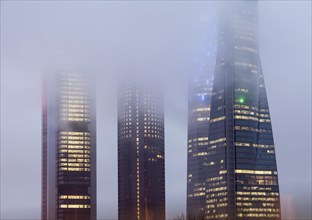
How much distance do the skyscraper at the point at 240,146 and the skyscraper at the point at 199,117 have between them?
1.84 m

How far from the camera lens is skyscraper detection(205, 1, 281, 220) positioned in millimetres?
156875

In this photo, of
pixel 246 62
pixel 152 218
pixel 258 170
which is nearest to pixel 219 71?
pixel 246 62

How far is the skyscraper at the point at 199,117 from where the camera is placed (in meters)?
161

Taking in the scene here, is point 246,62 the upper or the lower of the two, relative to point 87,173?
upper

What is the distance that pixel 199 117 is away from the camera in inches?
6491

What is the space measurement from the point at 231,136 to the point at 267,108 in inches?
266

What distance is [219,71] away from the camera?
162125mm

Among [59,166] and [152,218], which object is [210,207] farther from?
[59,166]

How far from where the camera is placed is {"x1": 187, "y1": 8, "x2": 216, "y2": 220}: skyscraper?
161000 millimetres

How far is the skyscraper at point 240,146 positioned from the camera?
6176 inches

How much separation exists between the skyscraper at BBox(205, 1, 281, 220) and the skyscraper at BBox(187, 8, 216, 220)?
1840 millimetres

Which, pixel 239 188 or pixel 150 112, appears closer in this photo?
pixel 239 188

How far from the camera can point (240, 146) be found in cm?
15788

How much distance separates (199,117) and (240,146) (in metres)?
9.91
